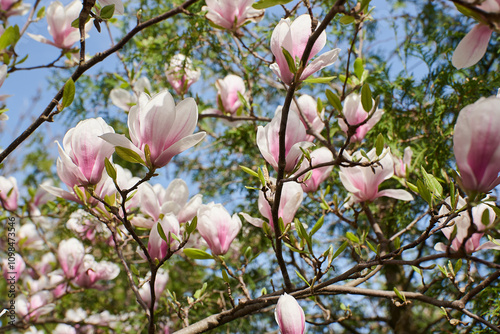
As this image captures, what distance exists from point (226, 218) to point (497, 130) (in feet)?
1.74

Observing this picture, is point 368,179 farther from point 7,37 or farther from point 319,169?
point 7,37

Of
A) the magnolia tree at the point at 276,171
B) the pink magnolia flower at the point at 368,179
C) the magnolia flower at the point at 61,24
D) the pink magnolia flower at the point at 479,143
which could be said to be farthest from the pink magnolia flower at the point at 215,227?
the magnolia flower at the point at 61,24

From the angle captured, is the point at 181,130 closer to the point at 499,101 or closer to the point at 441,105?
the point at 499,101

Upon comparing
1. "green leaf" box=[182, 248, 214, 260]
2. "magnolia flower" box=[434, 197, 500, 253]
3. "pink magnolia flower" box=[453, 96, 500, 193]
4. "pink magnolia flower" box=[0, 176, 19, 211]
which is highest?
"pink magnolia flower" box=[0, 176, 19, 211]

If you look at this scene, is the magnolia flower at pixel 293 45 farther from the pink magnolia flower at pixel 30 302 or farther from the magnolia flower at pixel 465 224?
the pink magnolia flower at pixel 30 302

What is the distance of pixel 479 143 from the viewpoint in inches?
16.4

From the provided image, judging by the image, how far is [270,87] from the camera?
1963 mm

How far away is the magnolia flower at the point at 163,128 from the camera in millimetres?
567

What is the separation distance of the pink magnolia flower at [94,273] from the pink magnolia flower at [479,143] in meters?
1.10

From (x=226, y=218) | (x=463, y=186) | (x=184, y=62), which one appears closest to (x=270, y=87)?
(x=184, y=62)

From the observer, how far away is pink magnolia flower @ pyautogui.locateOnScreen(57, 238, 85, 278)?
131 centimetres

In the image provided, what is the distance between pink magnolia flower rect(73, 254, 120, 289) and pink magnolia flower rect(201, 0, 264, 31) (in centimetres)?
81

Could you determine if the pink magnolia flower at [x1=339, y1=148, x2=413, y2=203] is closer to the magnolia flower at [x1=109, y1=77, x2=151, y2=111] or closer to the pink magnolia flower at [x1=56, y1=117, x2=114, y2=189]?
the pink magnolia flower at [x1=56, y1=117, x2=114, y2=189]

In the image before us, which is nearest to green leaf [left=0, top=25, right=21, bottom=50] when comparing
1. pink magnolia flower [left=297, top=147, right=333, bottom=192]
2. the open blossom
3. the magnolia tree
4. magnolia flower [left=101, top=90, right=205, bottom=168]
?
the magnolia tree
